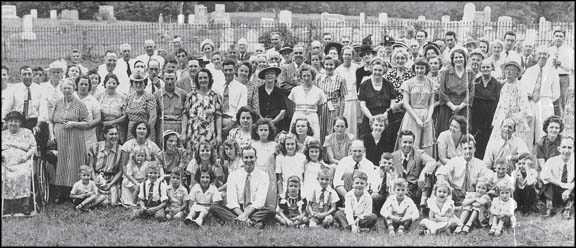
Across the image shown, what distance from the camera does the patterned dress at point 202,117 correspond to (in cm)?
862

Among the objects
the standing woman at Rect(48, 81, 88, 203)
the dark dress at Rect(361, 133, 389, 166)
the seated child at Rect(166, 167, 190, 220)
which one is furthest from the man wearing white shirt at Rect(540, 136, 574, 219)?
the standing woman at Rect(48, 81, 88, 203)

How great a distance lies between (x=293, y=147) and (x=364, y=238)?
4.66ft

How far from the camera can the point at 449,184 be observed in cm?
780

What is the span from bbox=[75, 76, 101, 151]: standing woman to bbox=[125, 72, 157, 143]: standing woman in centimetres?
35

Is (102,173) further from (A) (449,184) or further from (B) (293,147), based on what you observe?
(A) (449,184)

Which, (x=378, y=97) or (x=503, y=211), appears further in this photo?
(x=378, y=97)

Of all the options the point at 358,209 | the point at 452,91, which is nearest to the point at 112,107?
the point at 358,209

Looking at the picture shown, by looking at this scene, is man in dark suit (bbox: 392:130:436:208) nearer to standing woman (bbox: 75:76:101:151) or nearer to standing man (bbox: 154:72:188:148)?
standing man (bbox: 154:72:188:148)

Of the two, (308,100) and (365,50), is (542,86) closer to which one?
(365,50)

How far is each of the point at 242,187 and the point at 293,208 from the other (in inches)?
22.4

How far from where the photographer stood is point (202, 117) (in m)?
8.62

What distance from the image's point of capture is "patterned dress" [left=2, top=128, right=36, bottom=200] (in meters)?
8.17

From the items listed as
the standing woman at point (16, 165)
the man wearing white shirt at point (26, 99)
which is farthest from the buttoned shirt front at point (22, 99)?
the standing woman at point (16, 165)

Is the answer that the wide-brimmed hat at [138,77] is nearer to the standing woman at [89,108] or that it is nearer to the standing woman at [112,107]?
the standing woman at [112,107]
